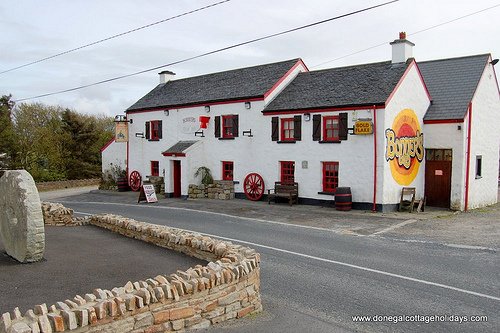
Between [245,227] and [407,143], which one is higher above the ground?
[407,143]

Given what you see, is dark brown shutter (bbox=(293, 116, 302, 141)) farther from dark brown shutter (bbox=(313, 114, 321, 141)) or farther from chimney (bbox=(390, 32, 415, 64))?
chimney (bbox=(390, 32, 415, 64))

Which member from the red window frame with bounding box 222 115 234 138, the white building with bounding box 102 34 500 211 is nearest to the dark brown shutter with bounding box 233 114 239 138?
the white building with bounding box 102 34 500 211

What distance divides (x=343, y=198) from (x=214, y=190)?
8125 mm

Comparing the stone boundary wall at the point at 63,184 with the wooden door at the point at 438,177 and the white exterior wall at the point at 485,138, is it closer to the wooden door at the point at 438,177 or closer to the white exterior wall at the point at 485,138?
the wooden door at the point at 438,177

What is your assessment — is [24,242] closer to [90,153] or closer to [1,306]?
[1,306]

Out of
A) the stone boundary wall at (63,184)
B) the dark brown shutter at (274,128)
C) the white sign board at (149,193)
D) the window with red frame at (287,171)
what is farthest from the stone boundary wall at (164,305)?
the stone boundary wall at (63,184)

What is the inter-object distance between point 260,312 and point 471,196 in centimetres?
1756

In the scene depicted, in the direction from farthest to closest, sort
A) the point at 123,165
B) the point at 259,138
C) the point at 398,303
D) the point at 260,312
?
the point at 123,165 < the point at 259,138 < the point at 398,303 < the point at 260,312

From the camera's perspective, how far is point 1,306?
5.71 meters

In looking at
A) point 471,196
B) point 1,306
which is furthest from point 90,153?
point 1,306

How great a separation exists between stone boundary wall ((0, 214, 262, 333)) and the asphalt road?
0.36 m

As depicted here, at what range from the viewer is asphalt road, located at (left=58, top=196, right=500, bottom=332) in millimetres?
6527

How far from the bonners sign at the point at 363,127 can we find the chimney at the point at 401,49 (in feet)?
13.8

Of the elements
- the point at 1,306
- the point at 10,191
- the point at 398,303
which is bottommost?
the point at 398,303
